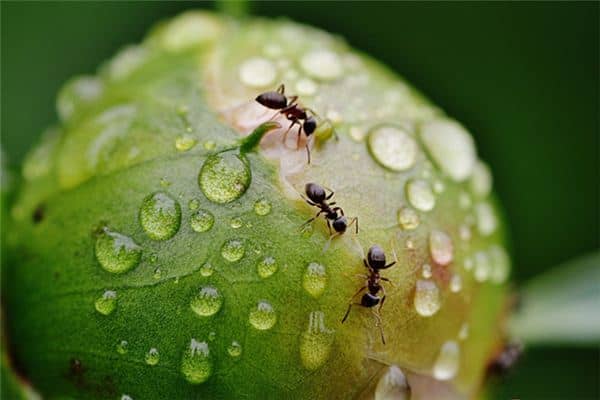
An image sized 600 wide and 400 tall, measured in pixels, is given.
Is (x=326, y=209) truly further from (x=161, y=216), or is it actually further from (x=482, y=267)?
(x=482, y=267)

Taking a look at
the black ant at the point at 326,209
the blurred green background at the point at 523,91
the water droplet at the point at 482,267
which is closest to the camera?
the black ant at the point at 326,209

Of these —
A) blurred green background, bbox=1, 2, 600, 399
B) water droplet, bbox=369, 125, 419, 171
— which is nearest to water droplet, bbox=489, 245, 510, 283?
water droplet, bbox=369, 125, 419, 171

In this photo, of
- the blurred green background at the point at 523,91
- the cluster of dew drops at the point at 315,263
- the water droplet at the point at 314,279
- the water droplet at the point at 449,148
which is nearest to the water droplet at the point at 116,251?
the cluster of dew drops at the point at 315,263

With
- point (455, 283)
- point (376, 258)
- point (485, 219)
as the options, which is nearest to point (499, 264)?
point (485, 219)

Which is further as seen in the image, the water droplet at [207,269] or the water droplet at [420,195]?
the water droplet at [420,195]

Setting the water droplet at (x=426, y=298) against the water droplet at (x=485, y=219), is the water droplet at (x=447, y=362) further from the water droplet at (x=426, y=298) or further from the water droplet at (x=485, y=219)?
the water droplet at (x=485, y=219)

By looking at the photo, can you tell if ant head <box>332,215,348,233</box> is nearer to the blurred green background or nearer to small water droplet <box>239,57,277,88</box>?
small water droplet <box>239,57,277,88</box>

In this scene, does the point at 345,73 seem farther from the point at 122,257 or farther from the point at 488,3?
the point at 488,3

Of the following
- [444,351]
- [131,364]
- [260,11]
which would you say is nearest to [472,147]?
[444,351]
